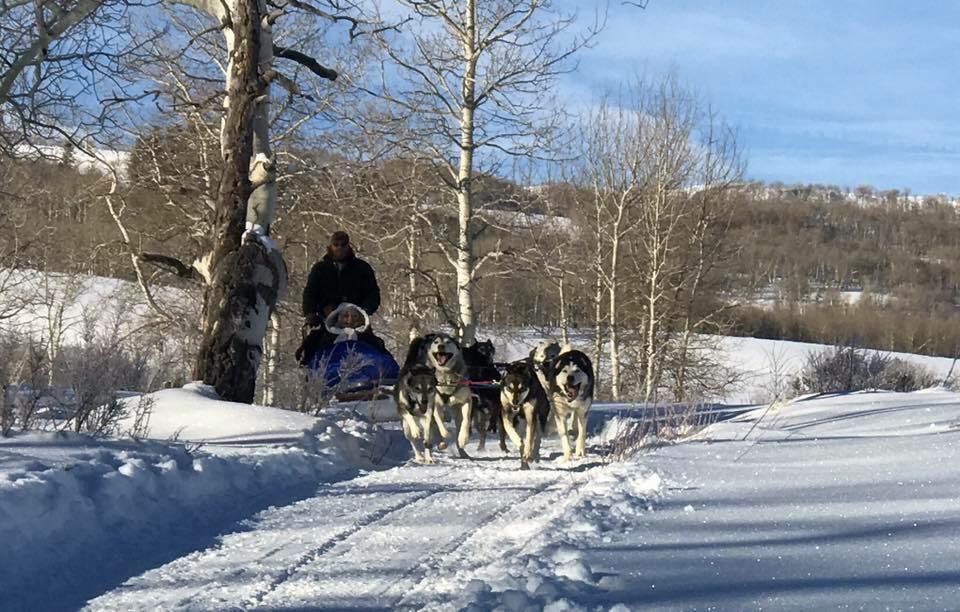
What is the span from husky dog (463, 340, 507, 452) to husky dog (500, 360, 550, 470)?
84 cm

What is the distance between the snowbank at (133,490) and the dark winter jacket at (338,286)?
374cm

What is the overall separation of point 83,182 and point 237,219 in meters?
14.3

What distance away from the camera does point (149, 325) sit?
18.8 meters

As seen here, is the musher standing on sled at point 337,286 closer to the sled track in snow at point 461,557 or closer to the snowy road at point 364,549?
the snowy road at point 364,549

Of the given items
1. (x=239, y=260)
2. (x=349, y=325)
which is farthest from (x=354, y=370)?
(x=239, y=260)

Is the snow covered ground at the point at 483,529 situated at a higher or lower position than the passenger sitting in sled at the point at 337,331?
lower

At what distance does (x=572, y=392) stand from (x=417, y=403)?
1481 mm

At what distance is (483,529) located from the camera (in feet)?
15.0

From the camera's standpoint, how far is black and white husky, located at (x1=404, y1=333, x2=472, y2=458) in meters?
9.13

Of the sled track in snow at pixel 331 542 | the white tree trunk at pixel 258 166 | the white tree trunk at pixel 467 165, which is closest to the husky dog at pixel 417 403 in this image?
the white tree trunk at pixel 258 166

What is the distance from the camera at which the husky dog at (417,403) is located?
343 inches

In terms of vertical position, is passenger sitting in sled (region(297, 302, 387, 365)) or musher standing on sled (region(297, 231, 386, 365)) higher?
musher standing on sled (region(297, 231, 386, 365))

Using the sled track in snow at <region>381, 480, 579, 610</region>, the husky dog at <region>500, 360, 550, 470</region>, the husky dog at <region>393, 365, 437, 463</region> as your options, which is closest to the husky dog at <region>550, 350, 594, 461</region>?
the husky dog at <region>500, 360, 550, 470</region>

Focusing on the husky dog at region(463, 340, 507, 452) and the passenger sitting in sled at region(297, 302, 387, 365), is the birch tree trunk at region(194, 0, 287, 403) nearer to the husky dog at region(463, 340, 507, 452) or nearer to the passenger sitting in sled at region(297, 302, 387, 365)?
the passenger sitting in sled at region(297, 302, 387, 365)
